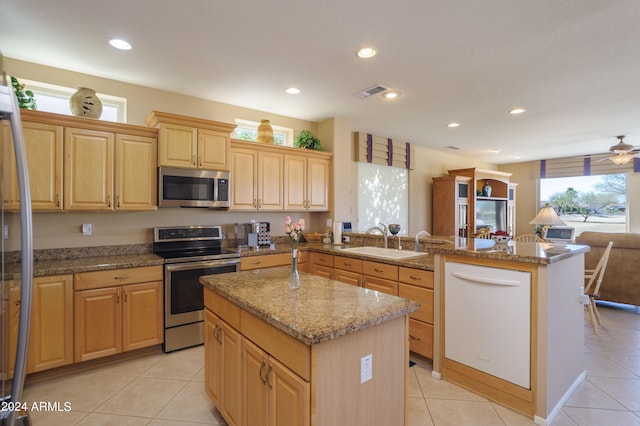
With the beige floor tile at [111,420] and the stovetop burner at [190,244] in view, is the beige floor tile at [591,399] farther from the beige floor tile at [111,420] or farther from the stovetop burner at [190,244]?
the stovetop burner at [190,244]

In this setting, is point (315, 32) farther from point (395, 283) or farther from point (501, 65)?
point (395, 283)

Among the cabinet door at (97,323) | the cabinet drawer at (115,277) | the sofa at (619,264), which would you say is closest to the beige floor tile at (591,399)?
the sofa at (619,264)

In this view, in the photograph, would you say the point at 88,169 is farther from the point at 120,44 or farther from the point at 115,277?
the point at 120,44

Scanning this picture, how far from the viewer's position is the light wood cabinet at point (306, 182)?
13.6 feet

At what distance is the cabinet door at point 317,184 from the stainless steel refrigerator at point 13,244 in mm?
3281

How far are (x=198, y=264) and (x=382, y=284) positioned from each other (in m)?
1.84

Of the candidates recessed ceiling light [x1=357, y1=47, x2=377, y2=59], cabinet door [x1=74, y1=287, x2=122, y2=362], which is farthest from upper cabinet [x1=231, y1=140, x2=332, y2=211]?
recessed ceiling light [x1=357, y1=47, x2=377, y2=59]

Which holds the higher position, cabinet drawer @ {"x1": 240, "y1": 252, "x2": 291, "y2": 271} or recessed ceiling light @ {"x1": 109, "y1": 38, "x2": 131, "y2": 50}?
recessed ceiling light @ {"x1": 109, "y1": 38, "x2": 131, "y2": 50}

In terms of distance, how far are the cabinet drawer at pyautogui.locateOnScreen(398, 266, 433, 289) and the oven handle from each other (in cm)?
175

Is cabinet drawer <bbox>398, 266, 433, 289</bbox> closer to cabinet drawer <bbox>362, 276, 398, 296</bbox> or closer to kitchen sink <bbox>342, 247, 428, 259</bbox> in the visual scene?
cabinet drawer <bbox>362, 276, 398, 296</bbox>

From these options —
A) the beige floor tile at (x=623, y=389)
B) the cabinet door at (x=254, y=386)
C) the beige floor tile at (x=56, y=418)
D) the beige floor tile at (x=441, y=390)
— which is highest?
the cabinet door at (x=254, y=386)

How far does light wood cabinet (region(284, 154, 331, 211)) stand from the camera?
4141mm

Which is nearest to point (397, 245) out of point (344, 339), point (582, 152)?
point (344, 339)

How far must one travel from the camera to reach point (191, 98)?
3.69 meters
